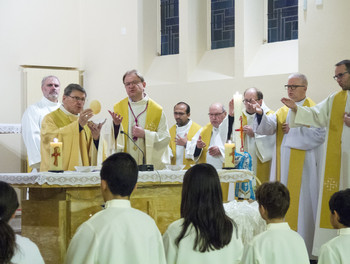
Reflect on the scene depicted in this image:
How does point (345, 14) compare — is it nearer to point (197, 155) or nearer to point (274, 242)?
point (197, 155)

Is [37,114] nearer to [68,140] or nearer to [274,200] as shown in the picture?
[68,140]

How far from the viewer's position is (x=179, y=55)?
33.9 feet

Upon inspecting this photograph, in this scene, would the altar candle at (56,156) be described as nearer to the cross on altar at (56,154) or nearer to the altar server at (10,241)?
the cross on altar at (56,154)

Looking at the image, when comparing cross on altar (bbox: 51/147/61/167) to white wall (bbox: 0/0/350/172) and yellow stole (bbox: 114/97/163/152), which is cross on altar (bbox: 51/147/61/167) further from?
white wall (bbox: 0/0/350/172)

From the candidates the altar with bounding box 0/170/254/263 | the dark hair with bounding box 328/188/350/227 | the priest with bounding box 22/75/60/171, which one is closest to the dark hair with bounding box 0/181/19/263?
the dark hair with bounding box 328/188/350/227

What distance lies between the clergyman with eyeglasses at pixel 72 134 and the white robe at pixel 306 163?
2.11 meters

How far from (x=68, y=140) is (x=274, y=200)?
3.09 m

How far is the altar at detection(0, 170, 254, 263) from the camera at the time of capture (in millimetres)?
4832

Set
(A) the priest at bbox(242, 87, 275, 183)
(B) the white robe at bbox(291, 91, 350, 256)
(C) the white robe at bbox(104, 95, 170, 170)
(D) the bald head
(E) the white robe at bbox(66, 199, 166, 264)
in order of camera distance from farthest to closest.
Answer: (D) the bald head
(A) the priest at bbox(242, 87, 275, 183)
(B) the white robe at bbox(291, 91, 350, 256)
(C) the white robe at bbox(104, 95, 170, 170)
(E) the white robe at bbox(66, 199, 166, 264)

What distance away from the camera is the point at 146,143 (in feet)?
20.9

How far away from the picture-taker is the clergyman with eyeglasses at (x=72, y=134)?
19.8ft

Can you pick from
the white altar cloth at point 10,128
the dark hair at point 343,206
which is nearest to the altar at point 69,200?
the dark hair at point 343,206

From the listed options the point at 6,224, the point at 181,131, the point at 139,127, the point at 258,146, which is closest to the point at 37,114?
the point at 181,131

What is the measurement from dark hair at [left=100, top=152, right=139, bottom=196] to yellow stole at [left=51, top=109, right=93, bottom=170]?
3.02 meters
